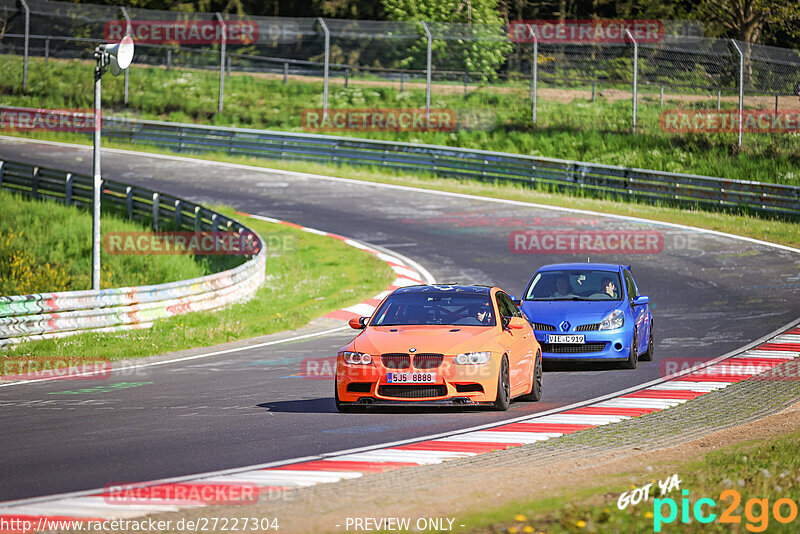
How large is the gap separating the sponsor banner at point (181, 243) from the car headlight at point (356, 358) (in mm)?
13502

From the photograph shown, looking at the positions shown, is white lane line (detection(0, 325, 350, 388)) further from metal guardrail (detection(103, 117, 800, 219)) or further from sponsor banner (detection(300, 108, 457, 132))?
sponsor banner (detection(300, 108, 457, 132))

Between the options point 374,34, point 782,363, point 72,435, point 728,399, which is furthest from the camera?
point 374,34

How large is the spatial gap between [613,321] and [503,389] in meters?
3.76

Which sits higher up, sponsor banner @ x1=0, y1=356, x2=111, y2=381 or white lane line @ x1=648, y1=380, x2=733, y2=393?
white lane line @ x1=648, y1=380, x2=733, y2=393

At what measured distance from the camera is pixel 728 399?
12602mm

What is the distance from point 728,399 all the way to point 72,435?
7.08 metres

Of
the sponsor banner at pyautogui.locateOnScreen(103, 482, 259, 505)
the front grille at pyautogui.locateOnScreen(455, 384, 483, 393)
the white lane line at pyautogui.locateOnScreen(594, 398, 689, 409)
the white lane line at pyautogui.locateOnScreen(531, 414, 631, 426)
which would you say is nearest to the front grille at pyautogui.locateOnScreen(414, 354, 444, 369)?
the front grille at pyautogui.locateOnScreen(455, 384, 483, 393)

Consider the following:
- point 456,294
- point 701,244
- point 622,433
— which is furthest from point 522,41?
point 622,433

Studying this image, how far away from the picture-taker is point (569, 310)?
15.2 m

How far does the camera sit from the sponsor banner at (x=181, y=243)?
2548cm

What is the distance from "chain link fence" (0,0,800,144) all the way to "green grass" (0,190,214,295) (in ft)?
39.6

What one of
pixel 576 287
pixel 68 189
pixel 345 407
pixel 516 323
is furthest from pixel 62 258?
pixel 345 407

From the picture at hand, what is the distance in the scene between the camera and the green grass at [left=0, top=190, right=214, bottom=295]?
24.8 meters

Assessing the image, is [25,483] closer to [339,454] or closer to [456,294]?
[339,454]
